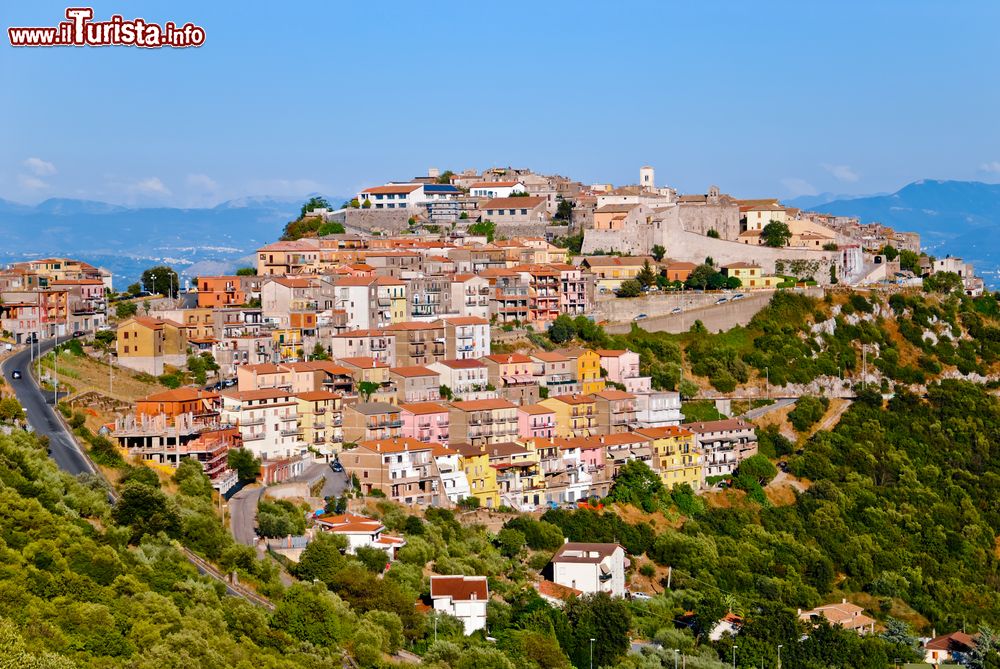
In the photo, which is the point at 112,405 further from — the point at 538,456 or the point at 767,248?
the point at 767,248

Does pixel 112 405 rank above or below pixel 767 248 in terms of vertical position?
below

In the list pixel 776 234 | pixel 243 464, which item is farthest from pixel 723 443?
pixel 776 234

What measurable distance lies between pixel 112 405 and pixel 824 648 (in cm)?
1977

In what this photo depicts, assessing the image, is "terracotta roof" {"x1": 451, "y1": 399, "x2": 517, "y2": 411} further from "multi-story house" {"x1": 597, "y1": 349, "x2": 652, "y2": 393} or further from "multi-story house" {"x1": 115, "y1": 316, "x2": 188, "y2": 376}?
"multi-story house" {"x1": 115, "y1": 316, "x2": 188, "y2": 376}

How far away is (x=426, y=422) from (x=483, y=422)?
6.63 ft

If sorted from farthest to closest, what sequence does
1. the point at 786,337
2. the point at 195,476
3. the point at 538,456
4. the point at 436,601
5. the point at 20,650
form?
the point at 786,337, the point at 538,456, the point at 195,476, the point at 436,601, the point at 20,650

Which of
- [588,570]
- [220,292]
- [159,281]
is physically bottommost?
[588,570]

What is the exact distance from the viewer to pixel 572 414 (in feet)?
159

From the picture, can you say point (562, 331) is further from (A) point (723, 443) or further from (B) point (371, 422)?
(B) point (371, 422)

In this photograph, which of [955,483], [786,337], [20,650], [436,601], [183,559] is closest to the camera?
[20,650]

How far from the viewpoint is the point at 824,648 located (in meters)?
37.0

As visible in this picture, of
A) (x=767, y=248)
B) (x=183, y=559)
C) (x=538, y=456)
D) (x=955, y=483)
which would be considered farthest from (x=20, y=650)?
(x=767, y=248)

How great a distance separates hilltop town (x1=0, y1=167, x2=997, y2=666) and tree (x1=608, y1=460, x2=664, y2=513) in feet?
0.25

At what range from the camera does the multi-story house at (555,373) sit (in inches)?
2007
